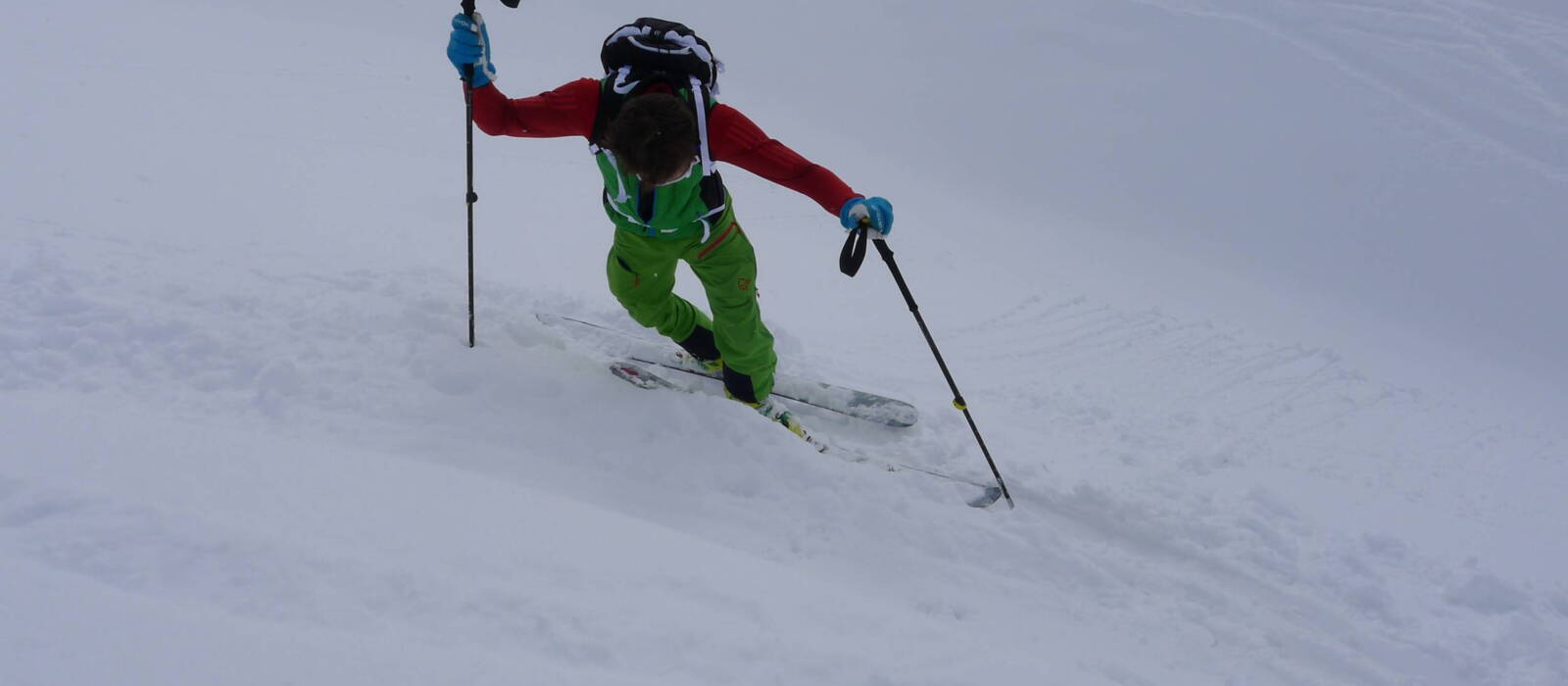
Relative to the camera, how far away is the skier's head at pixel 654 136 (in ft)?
9.48

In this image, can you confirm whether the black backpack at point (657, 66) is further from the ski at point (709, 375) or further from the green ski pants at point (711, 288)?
the ski at point (709, 375)

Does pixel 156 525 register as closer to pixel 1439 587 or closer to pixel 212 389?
pixel 212 389

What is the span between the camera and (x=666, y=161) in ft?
9.67

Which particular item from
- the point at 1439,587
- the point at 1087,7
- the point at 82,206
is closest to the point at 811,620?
the point at 1439,587

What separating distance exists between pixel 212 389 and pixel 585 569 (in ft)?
6.23

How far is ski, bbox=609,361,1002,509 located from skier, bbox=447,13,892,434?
29 centimetres

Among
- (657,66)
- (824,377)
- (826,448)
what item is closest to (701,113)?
(657,66)

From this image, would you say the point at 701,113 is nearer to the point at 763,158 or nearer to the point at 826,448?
the point at 763,158

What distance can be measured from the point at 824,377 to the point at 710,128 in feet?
6.77

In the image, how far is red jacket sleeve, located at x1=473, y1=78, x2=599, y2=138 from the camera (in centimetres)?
322

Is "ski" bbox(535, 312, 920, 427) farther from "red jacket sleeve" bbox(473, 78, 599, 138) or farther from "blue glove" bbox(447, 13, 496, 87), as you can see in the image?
"blue glove" bbox(447, 13, 496, 87)

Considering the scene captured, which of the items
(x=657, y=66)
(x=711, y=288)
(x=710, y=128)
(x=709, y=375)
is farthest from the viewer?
(x=709, y=375)

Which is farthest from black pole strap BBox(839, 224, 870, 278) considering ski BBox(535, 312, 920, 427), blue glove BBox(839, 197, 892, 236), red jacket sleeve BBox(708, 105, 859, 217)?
ski BBox(535, 312, 920, 427)

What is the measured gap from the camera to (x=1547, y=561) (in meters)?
3.95
